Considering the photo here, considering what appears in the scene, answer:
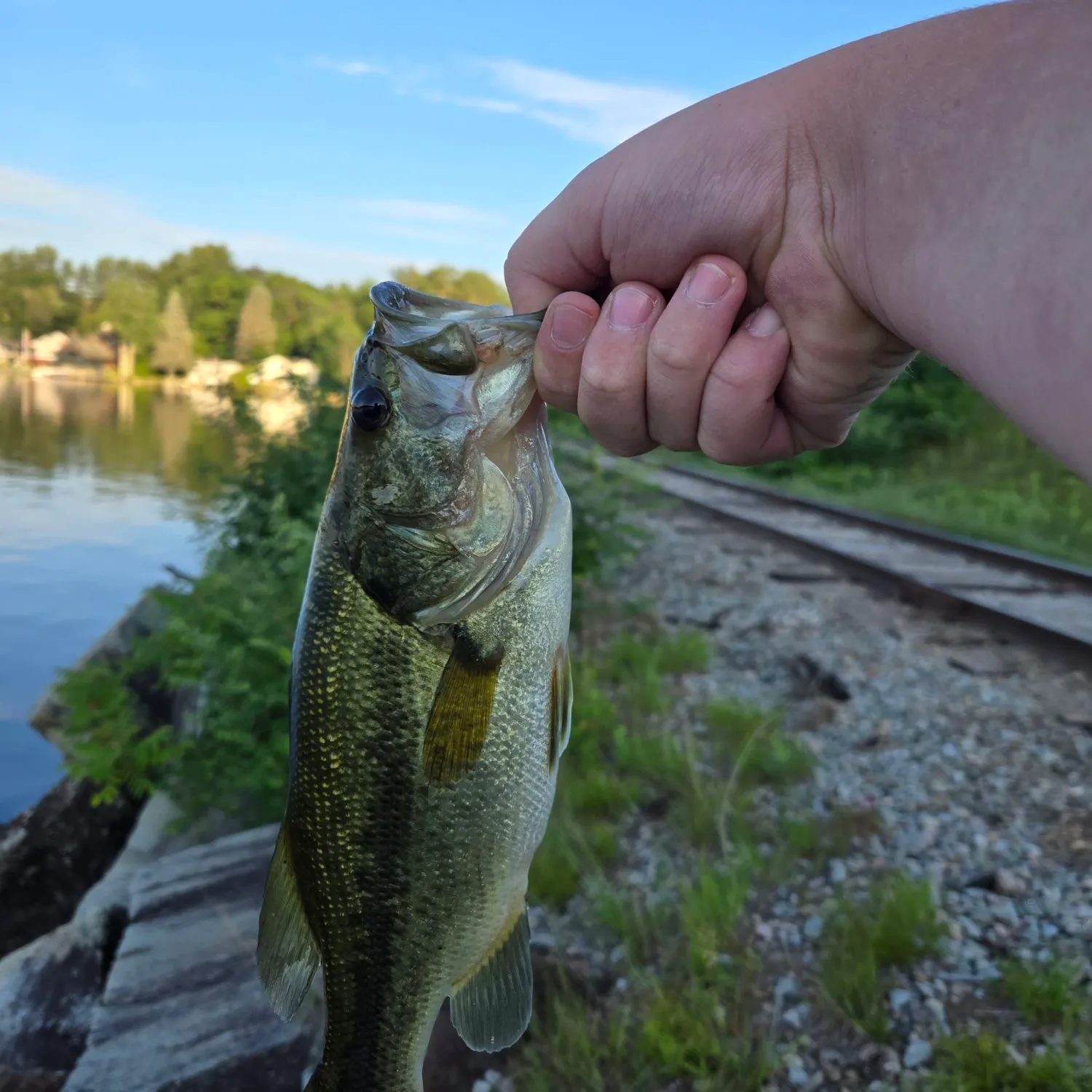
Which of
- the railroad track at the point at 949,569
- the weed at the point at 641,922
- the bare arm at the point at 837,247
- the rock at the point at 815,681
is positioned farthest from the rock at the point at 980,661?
the bare arm at the point at 837,247

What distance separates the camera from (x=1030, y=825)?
426 centimetres

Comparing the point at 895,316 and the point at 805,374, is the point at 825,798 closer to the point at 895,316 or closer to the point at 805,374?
the point at 805,374

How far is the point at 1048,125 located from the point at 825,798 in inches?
154

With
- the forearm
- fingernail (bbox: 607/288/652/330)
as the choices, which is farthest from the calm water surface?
the forearm

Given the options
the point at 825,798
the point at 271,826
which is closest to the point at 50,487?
the point at 271,826

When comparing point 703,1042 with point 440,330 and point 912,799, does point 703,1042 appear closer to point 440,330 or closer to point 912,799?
point 912,799

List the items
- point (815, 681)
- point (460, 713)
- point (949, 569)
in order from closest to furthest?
point (460, 713)
point (815, 681)
point (949, 569)

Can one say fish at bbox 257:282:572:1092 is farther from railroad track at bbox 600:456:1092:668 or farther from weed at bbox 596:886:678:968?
railroad track at bbox 600:456:1092:668

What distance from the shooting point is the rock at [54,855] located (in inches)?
226

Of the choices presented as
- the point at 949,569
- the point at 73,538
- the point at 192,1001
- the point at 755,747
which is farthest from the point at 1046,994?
the point at 73,538

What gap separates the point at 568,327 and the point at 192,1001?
298 cm

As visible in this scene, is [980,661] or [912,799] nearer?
[912,799]

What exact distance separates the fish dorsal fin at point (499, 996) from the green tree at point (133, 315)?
82656 mm

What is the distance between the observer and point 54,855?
20.0ft
